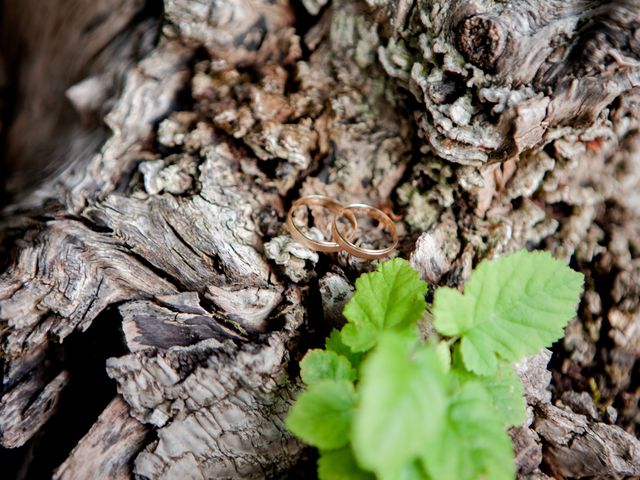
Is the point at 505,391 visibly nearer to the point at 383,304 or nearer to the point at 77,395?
the point at 383,304

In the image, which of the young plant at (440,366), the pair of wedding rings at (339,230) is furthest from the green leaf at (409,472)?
the pair of wedding rings at (339,230)

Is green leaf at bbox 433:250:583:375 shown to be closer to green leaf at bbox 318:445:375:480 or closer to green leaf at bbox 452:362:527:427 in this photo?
green leaf at bbox 452:362:527:427

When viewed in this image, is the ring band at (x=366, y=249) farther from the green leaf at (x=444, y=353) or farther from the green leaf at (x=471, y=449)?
the green leaf at (x=471, y=449)

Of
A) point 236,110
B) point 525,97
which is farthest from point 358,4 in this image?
point 525,97

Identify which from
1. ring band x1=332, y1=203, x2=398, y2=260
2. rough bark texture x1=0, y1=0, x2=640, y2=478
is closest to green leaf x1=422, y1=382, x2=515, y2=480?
rough bark texture x1=0, y1=0, x2=640, y2=478

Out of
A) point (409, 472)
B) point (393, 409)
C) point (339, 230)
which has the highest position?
point (393, 409)

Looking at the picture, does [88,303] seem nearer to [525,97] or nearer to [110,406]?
[110,406]

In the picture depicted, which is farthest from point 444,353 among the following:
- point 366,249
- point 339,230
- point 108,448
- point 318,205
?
point 108,448
